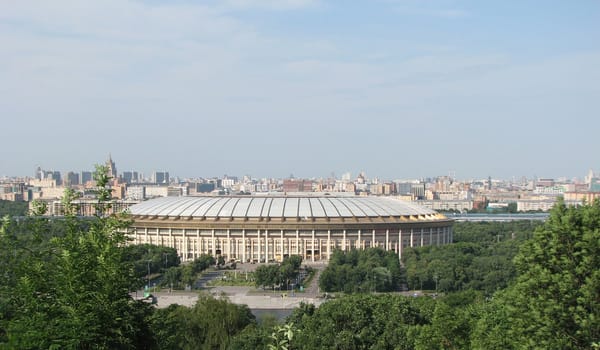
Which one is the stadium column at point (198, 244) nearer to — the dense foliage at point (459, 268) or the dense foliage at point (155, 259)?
the dense foliage at point (155, 259)

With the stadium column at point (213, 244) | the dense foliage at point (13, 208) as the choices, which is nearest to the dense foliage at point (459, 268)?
the stadium column at point (213, 244)

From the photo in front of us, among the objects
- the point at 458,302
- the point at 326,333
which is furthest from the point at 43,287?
the point at 458,302

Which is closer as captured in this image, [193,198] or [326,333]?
[326,333]

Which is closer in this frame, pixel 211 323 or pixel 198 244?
pixel 211 323

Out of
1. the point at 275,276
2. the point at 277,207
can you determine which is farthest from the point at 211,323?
the point at 277,207

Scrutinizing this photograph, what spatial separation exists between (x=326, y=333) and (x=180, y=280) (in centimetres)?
3213

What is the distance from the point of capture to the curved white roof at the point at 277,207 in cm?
7269

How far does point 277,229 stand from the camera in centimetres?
7056

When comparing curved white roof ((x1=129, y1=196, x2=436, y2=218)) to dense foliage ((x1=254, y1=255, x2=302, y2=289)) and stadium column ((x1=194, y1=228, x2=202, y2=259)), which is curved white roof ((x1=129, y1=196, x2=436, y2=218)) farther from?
dense foliage ((x1=254, y1=255, x2=302, y2=289))

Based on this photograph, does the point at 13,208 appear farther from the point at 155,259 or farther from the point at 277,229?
the point at 155,259

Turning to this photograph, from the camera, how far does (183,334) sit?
1141 inches

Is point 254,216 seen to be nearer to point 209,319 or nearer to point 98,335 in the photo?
point 209,319

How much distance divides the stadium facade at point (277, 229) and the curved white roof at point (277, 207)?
10 centimetres

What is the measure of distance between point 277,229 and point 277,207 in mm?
4828
